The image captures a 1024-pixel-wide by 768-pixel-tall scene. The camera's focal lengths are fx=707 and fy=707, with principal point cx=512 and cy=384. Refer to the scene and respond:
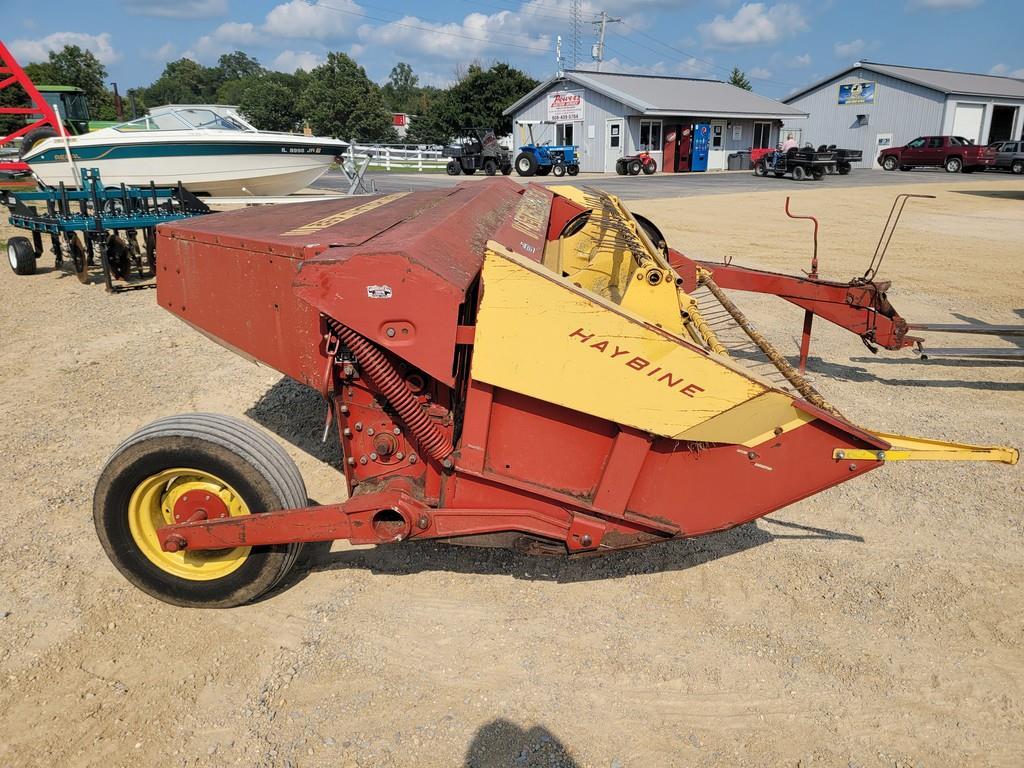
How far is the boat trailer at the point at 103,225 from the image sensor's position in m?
8.89

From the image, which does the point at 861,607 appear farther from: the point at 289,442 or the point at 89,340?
the point at 89,340

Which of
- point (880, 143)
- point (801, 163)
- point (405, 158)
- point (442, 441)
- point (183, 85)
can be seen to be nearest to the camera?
point (442, 441)

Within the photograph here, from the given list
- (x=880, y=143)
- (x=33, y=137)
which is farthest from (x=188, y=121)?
(x=880, y=143)

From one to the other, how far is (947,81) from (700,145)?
17.1 m

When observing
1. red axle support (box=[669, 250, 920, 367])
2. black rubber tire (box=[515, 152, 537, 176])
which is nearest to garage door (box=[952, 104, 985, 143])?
black rubber tire (box=[515, 152, 537, 176])

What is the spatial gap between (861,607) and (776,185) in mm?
25272

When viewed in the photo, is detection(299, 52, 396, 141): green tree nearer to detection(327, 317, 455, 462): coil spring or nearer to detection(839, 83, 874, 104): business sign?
detection(839, 83, 874, 104): business sign

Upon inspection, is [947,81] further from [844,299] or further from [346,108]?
[844,299]

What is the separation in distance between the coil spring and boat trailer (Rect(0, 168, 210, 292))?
7558 mm

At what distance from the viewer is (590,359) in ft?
8.25

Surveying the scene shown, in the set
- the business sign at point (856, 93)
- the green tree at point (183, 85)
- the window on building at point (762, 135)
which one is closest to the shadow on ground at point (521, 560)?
the window on building at point (762, 135)

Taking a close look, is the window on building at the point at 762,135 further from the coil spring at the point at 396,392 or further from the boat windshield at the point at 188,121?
the coil spring at the point at 396,392

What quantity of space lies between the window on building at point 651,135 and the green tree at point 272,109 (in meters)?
26.7

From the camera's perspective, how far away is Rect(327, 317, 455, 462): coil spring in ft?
Result: 8.40
